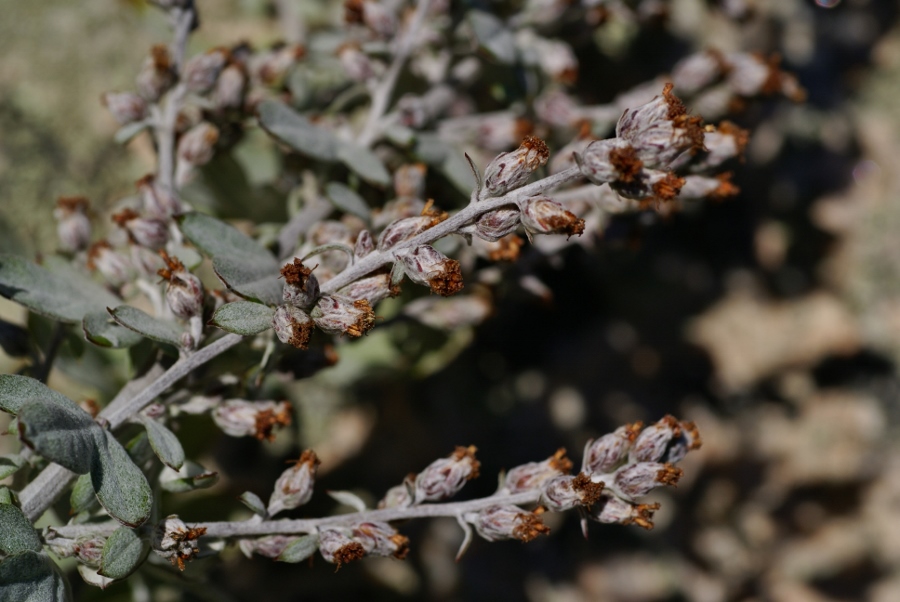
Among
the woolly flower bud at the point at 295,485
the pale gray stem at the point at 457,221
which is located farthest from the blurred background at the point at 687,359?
the pale gray stem at the point at 457,221

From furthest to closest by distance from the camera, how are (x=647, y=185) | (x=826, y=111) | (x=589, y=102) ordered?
(x=826, y=111) → (x=589, y=102) → (x=647, y=185)

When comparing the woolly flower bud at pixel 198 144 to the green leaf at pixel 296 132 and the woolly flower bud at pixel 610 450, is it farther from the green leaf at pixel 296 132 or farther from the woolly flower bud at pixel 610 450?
the woolly flower bud at pixel 610 450

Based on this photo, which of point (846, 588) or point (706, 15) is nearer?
point (706, 15)

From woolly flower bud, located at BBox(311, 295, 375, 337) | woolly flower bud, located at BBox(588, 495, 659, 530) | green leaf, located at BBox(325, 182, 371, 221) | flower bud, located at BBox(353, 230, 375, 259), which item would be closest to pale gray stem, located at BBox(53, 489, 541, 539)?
woolly flower bud, located at BBox(588, 495, 659, 530)

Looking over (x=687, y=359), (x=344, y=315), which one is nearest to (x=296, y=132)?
(x=344, y=315)

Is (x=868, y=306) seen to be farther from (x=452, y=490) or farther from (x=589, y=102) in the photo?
(x=452, y=490)

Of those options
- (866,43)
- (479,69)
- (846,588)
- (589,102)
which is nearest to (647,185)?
(479,69)
